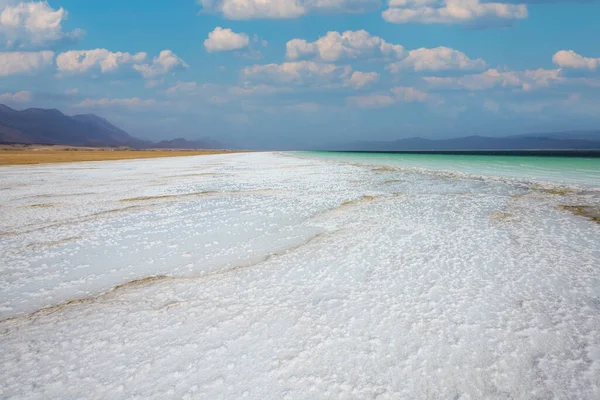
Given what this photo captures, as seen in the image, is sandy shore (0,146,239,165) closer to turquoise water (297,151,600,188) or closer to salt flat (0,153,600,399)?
turquoise water (297,151,600,188)

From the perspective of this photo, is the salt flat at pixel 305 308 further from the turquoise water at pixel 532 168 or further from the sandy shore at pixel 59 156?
the sandy shore at pixel 59 156

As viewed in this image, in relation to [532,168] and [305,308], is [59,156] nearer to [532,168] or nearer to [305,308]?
[532,168]

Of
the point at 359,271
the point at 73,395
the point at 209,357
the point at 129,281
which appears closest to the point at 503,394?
Result: the point at 209,357

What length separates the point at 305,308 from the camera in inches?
162

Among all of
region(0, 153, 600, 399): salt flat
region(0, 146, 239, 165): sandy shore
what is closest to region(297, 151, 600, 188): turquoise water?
region(0, 153, 600, 399): salt flat

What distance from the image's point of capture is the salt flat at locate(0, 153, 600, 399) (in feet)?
9.47

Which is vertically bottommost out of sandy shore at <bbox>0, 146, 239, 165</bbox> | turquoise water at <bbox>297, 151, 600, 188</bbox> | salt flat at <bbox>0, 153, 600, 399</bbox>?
salt flat at <bbox>0, 153, 600, 399</bbox>

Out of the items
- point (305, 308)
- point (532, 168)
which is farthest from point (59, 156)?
point (305, 308)

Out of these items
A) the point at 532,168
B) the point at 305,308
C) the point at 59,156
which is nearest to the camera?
the point at 305,308

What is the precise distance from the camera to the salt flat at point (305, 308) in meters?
2.89

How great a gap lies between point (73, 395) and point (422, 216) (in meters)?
7.89

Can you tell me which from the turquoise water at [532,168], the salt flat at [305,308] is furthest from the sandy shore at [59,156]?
the salt flat at [305,308]

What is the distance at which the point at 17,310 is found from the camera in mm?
4316

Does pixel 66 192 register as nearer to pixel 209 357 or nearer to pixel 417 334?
pixel 209 357
